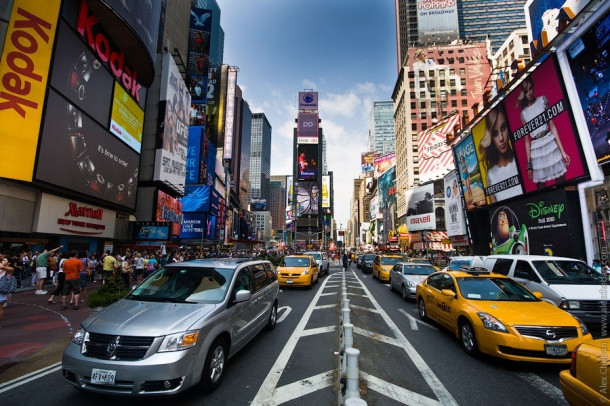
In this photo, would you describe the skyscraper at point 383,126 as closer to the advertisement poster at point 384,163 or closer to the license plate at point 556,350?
the advertisement poster at point 384,163

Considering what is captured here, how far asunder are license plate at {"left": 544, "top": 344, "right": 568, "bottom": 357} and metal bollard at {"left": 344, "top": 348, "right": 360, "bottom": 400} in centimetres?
388

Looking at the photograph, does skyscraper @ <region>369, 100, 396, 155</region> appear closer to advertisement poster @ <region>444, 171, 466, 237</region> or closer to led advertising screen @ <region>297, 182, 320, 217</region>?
led advertising screen @ <region>297, 182, 320, 217</region>

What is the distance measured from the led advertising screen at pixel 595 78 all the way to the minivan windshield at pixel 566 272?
9.19 meters

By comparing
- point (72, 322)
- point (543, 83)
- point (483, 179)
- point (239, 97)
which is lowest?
point (72, 322)

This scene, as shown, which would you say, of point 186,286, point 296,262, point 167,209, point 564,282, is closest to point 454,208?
point 296,262

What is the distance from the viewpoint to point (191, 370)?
3758mm

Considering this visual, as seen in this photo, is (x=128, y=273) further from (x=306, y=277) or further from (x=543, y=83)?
(x=543, y=83)

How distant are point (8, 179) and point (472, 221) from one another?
34.7 metres

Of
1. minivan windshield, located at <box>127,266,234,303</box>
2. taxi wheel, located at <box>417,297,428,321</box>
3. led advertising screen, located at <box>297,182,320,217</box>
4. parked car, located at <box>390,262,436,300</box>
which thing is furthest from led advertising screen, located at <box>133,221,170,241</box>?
led advertising screen, located at <box>297,182,320,217</box>

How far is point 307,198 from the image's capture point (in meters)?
114

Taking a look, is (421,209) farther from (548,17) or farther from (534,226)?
(548,17)

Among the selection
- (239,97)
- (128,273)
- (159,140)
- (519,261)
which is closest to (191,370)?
(519,261)

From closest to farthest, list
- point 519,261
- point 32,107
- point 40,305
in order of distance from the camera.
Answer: point 519,261
point 40,305
point 32,107

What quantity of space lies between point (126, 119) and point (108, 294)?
75.4 ft
